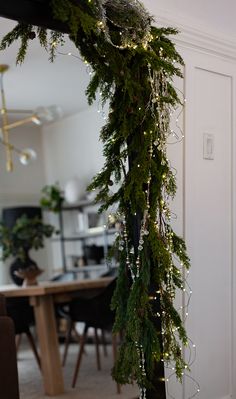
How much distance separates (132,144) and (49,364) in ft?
6.66

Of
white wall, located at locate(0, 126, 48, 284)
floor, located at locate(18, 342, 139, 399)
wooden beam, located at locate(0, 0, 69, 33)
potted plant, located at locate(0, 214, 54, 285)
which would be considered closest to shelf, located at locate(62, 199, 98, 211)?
white wall, located at locate(0, 126, 48, 284)

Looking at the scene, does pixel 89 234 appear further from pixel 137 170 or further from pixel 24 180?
pixel 137 170

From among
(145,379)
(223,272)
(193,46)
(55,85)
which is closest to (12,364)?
(145,379)

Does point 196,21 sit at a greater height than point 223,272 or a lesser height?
greater

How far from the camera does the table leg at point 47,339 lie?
3.28 metres

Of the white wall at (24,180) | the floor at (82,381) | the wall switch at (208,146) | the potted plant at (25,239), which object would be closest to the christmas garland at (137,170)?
the wall switch at (208,146)

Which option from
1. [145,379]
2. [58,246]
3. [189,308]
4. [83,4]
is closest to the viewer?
[83,4]

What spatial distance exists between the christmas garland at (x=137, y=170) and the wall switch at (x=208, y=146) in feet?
1.81

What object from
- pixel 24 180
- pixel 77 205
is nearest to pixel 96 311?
pixel 77 205

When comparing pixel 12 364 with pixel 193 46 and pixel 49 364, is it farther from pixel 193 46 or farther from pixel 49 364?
pixel 193 46

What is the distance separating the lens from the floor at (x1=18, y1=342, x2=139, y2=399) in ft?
9.82

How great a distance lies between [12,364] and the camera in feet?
6.19

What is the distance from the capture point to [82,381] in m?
3.49

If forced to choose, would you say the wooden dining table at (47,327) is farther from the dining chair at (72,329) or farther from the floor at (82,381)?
the dining chair at (72,329)
